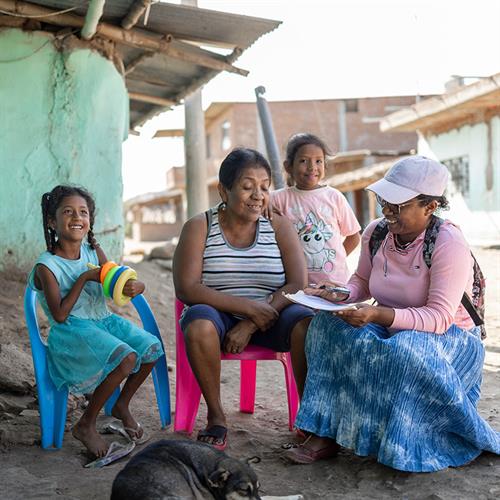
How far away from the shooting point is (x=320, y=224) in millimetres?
3914

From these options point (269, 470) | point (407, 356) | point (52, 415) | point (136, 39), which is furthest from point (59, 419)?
point (136, 39)

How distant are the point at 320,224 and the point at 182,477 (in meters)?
1.93

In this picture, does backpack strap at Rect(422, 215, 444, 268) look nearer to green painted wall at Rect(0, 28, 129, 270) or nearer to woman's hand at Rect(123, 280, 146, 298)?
woman's hand at Rect(123, 280, 146, 298)

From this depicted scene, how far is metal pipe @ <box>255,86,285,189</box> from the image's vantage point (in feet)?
19.2

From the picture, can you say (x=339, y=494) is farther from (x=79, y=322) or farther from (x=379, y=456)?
(x=79, y=322)

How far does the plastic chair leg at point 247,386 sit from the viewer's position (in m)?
3.92

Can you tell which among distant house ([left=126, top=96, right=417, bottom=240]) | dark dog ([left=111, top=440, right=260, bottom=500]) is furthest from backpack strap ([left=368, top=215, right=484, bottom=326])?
distant house ([left=126, top=96, right=417, bottom=240])

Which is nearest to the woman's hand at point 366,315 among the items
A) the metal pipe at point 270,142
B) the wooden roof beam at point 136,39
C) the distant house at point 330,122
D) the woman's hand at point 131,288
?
the woman's hand at point 131,288

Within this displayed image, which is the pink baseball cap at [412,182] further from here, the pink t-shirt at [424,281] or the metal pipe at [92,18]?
the metal pipe at [92,18]

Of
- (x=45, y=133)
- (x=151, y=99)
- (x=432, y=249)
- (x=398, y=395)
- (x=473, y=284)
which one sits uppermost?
(x=151, y=99)

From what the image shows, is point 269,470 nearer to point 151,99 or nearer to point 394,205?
point 394,205

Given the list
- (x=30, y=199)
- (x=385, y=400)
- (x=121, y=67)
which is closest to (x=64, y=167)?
(x=30, y=199)

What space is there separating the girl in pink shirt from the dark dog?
5.32 ft

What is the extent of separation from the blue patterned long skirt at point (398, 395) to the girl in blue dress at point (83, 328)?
0.91 m
